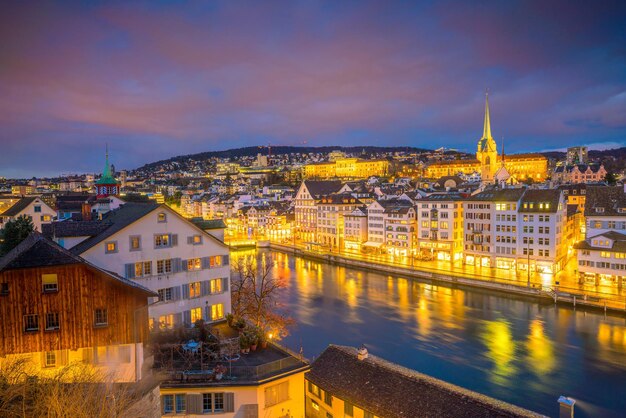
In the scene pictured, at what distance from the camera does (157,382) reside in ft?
43.3

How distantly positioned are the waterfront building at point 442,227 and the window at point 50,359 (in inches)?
1916

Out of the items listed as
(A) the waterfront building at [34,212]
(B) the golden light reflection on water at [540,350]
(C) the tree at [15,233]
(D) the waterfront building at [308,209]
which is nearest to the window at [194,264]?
(C) the tree at [15,233]

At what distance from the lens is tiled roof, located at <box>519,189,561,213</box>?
1831 inches

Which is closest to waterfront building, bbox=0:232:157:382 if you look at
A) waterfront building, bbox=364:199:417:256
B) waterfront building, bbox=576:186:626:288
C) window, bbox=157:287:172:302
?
window, bbox=157:287:172:302

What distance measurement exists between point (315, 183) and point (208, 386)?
75.5 metres

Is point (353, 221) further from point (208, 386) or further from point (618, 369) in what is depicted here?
point (208, 386)

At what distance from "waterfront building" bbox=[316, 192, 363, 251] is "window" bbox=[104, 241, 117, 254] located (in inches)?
2146

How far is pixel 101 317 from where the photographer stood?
12.8 m

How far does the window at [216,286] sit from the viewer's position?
890 inches

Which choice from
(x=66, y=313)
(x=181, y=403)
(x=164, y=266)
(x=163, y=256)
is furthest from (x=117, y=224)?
(x=181, y=403)

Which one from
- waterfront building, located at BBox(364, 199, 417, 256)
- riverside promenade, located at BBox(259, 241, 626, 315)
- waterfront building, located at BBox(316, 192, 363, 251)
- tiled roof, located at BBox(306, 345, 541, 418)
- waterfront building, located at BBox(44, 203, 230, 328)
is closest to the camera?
tiled roof, located at BBox(306, 345, 541, 418)

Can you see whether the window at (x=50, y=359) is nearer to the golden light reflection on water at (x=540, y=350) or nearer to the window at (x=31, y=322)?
the window at (x=31, y=322)

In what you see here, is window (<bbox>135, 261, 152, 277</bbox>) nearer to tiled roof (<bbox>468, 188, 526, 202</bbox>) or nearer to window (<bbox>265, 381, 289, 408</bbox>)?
window (<bbox>265, 381, 289, 408</bbox>)

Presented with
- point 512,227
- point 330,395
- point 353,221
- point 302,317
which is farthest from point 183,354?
point 353,221
